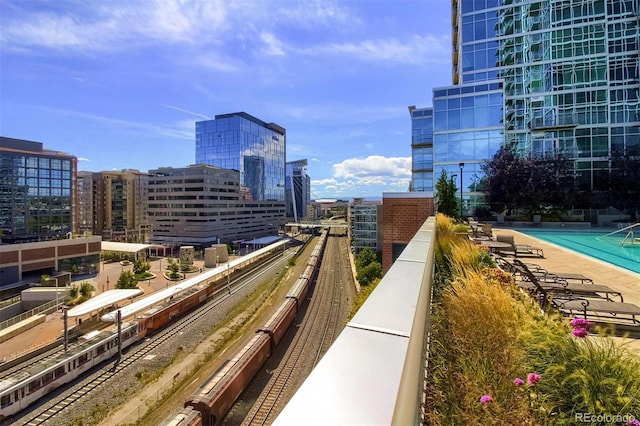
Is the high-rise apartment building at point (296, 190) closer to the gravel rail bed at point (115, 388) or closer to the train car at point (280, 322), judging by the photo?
the train car at point (280, 322)

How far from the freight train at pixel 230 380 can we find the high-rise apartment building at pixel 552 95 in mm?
15201

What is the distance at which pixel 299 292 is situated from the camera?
21.2 meters

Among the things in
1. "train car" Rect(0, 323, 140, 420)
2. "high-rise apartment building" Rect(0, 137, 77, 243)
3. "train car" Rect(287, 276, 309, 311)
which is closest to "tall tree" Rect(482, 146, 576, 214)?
"train car" Rect(287, 276, 309, 311)

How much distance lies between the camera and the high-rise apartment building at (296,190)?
114m

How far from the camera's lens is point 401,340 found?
969 millimetres

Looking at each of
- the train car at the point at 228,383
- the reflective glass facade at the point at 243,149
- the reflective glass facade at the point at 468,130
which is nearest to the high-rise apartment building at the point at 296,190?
the reflective glass facade at the point at 243,149

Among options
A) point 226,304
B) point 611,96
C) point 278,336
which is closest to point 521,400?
point 278,336

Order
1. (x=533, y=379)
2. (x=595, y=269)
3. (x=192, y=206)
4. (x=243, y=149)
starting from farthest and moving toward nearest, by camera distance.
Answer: (x=243, y=149) → (x=192, y=206) → (x=595, y=269) → (x=533, y=379)

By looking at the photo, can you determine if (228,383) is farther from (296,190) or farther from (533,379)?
(296,190)

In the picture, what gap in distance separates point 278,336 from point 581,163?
22836mm

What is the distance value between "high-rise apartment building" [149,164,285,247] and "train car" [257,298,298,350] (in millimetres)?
34908

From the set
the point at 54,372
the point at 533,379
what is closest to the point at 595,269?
the point at 533,379

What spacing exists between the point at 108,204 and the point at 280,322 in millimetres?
66608

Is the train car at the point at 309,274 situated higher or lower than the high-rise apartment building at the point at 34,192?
lower
